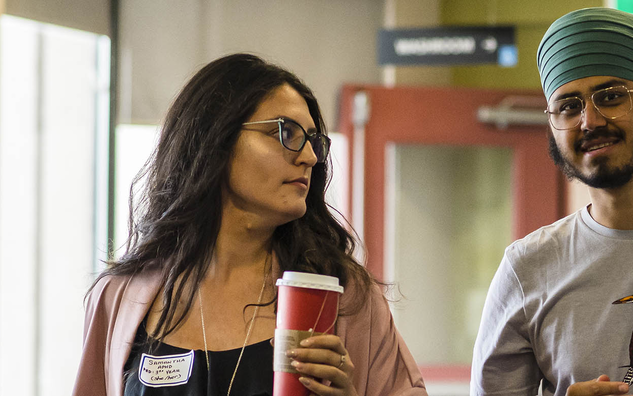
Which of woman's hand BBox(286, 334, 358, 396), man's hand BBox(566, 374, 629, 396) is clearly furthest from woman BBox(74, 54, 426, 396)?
man's hand BBox(566, 374, 629, 396)

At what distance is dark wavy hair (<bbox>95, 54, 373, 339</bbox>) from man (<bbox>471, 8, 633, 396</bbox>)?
0.38 metres

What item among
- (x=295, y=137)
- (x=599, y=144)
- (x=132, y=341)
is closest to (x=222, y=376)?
(x=132, y=341)

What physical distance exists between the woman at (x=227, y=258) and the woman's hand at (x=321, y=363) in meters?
0.24

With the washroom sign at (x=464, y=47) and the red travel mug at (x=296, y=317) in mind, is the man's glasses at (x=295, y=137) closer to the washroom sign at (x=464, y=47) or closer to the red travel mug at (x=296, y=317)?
the red travel mug at (x=296, y=317)

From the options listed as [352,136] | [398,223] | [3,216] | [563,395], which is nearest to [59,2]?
[3,216]

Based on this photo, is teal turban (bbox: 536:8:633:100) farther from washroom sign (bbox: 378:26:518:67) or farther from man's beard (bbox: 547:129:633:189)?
washroom sign (bbox: 378:26:518:67)

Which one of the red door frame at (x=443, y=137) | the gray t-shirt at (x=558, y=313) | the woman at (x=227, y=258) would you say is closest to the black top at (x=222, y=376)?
the woman at (x=227, y=258)

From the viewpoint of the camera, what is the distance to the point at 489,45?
3.88 meters

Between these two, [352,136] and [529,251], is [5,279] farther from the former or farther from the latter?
[529,251]

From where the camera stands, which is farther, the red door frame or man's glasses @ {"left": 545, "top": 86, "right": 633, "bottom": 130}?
the red door frame

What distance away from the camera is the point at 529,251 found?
5.84 ft

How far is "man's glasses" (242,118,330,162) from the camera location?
1645 millimetres

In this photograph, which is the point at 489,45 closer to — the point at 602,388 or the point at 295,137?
the point at 295,137

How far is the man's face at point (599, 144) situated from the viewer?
5.35ft
